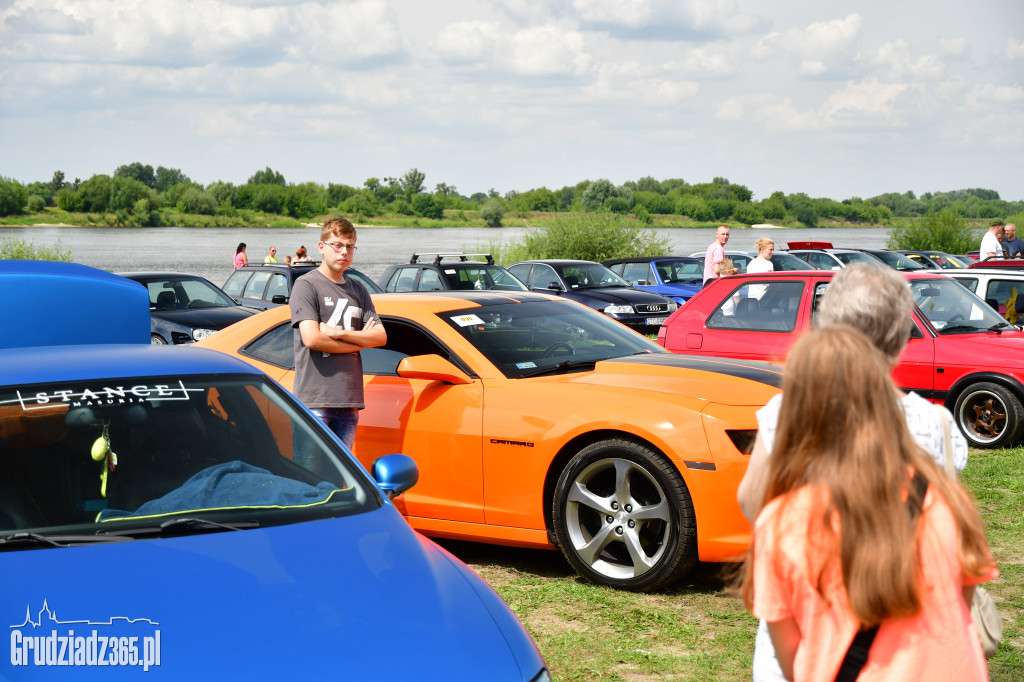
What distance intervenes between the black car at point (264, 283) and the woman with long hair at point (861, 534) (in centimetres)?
1686

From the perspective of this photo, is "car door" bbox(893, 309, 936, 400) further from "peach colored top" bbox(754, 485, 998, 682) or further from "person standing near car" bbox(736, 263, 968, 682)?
"peach colored top" bbox(754, 485, 998, 682)

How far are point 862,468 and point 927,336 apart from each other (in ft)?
25.5

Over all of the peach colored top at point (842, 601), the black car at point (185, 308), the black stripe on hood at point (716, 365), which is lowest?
the black car at point (185, 308)

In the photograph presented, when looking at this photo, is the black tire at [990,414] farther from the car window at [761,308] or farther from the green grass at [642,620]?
the green grass at [642,620]

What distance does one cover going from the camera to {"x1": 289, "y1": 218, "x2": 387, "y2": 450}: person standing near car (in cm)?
558

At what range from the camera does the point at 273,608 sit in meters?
2.84

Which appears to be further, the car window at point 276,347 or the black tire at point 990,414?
the black tire at point 990,414

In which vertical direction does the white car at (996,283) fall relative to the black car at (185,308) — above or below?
above

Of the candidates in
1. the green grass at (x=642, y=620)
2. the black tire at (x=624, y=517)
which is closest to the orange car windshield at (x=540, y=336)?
the black tire at (x=624, y=517)

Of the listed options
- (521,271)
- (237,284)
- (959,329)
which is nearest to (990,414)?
(959,329)

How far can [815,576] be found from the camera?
6.04ft

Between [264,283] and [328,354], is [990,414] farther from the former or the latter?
[264,283]

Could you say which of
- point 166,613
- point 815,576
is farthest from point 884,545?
point 166,613

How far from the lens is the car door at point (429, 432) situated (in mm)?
5570
